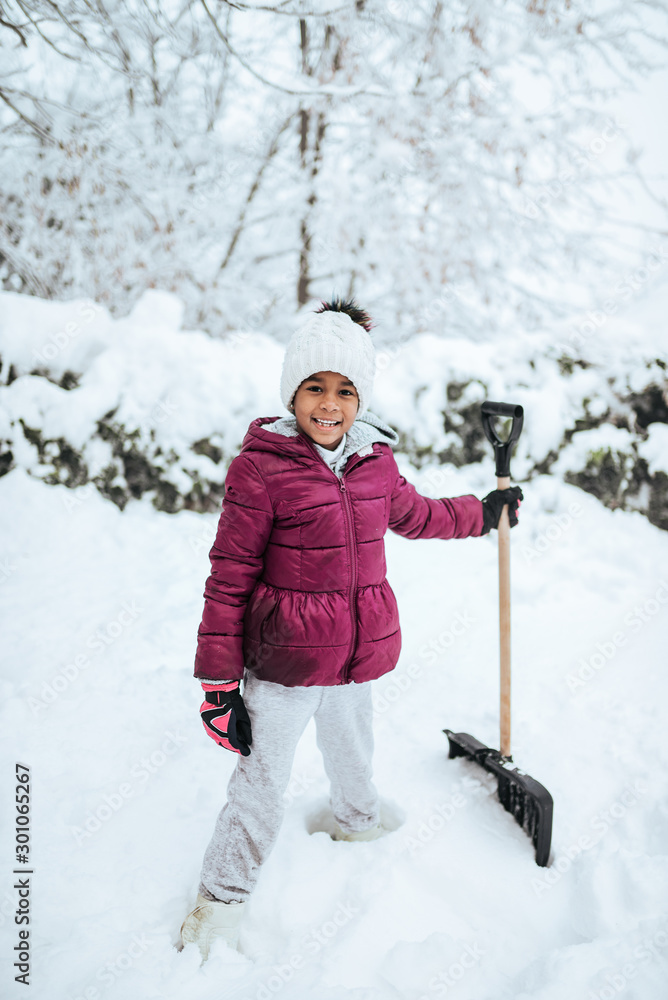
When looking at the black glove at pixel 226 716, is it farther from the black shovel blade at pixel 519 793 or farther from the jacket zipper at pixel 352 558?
the black shovel blade at pixel 519 793

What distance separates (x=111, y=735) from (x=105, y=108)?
5.58 metres

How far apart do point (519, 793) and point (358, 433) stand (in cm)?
140

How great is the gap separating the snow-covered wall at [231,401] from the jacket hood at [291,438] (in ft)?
8.16

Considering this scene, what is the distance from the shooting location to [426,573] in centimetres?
385

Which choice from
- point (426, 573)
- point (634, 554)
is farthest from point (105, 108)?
point (634, 554)

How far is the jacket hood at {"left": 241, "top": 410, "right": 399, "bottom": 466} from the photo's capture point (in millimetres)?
1554

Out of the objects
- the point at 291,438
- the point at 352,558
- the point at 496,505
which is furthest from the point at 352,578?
the point at 496,505

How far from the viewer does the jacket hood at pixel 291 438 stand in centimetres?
155

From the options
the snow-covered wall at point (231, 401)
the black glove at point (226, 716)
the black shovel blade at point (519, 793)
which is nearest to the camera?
the black glove at point (226, 716)

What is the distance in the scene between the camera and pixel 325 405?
5.14 feet

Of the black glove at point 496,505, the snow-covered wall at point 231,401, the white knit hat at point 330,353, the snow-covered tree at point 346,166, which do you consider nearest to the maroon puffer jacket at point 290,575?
the white knit hat at point 330,353

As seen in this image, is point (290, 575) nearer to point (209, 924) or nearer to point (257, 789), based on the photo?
point (257, 789)

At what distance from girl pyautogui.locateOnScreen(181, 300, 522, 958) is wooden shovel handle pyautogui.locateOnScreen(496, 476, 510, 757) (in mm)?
600

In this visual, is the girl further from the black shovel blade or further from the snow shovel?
the black shovel blade
